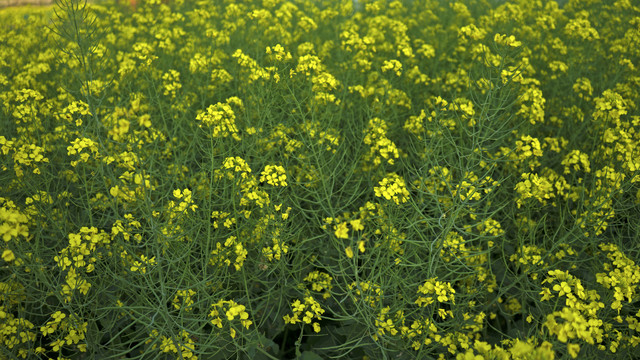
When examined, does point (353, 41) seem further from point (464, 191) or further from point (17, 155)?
point (17, 155)

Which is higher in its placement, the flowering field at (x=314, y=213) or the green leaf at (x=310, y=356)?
the flowering field at (x=314, y=213)

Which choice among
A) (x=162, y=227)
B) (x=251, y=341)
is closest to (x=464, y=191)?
(x=251, y=341)

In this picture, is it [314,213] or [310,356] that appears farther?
[314,213]

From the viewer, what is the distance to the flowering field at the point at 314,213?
2.66 m

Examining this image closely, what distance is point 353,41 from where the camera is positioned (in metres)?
4.52

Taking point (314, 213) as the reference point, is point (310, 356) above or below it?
below

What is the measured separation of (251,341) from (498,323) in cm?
201

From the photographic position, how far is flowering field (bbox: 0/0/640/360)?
8.72ft

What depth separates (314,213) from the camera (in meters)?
3.15

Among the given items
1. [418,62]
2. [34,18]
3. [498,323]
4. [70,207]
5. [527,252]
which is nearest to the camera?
[527,252]

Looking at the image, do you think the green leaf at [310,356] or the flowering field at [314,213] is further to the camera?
the green leaf at [310,356]

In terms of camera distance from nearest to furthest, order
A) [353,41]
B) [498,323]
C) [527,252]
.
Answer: [527,252] < [498,323] < [353,41]

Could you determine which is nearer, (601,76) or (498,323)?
(498,323)

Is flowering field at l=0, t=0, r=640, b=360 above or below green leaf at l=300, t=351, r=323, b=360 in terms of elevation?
above
